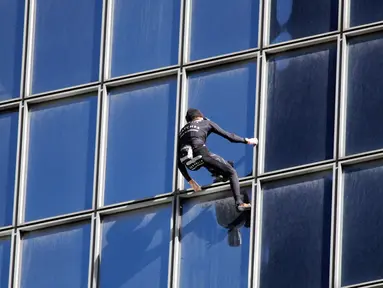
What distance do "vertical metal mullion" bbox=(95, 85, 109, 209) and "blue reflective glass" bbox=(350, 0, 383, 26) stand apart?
14.5 feet

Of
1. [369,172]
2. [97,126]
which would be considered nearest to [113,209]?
[97,126]

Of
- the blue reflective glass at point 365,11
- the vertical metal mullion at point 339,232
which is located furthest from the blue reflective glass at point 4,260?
the blue reflective glass at point 365,11

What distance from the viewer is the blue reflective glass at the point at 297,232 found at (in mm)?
39312

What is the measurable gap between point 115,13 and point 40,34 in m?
1.46

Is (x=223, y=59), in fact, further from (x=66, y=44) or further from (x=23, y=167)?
(x=23, y=167)

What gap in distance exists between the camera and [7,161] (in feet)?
141

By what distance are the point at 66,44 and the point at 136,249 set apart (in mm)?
4086

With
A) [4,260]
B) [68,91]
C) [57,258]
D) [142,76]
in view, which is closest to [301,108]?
[142,76]

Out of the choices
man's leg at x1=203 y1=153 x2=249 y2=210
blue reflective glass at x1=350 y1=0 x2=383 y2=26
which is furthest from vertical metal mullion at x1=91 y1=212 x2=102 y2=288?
blue reflective glass at x1=350 y1=0 x2=383 y2=26

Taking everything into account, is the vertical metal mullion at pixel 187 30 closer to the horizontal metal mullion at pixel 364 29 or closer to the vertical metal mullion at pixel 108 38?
the vertical metal mullion at pixel 108 38

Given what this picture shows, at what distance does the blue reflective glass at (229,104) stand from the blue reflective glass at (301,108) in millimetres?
351

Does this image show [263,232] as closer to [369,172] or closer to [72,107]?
[369,172]

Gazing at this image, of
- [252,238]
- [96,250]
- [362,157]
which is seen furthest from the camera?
[96,250]

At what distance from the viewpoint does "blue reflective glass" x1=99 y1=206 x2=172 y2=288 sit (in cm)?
4094
